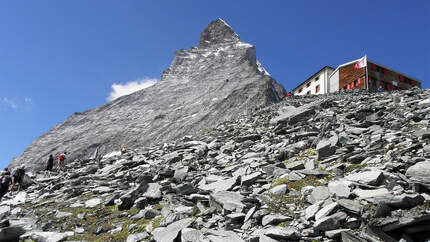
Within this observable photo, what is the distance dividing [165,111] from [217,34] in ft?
163

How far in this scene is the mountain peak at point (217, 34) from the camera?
79.6 m

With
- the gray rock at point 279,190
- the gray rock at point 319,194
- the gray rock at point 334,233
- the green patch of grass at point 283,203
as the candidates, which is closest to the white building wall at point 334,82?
the gray rock at point 279,190

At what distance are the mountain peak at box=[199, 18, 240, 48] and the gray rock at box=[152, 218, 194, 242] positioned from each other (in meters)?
76.5

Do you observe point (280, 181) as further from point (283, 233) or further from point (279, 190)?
point (283, 233)

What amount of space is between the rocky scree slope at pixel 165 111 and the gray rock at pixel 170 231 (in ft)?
86.8

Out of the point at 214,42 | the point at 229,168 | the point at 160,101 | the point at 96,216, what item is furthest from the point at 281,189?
the point at 214,42

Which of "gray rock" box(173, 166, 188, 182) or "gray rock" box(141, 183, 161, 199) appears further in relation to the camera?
"gray rock" box(173, 166, 188, 182)

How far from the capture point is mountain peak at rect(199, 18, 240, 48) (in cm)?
7962

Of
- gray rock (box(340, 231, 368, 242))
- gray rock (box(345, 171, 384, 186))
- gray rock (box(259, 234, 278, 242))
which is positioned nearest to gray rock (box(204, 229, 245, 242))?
gray rock (box(259, 234, 278, 242))

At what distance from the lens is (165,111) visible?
43219 mm

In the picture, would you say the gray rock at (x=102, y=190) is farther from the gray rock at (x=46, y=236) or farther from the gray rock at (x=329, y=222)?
the gray rock at (x=329, y=222)

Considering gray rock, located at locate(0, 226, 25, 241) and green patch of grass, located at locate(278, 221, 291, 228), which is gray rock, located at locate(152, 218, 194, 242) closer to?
green patch of grass, located at locate(278, 221, 291, 228)

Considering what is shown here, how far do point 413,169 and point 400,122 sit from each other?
6.21m

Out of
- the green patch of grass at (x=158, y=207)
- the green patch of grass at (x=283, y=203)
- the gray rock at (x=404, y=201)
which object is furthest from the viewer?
the green patch of grass at (x=158, y=207)
